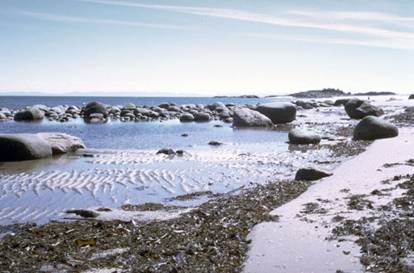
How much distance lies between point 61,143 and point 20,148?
8.06 feet

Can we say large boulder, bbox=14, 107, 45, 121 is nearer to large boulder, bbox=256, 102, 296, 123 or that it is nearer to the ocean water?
large boulder, bbox=256, 102, 296, 123

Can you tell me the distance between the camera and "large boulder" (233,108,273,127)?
3481 cm

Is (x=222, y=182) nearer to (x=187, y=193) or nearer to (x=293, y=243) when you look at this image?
(x=187, y=193)

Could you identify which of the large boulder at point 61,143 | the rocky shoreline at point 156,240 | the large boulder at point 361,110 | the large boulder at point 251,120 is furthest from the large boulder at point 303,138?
the large boulder at point 361,110

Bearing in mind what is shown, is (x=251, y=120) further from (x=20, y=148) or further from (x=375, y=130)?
(x=20, y=148)

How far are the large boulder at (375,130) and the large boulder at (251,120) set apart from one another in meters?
12.2

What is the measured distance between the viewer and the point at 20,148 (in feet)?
59.3

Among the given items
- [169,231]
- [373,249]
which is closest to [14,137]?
[169,231]

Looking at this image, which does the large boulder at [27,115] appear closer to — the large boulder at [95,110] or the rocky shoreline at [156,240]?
the large boulder at [95,110]

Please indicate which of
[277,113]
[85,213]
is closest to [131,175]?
[85,213]

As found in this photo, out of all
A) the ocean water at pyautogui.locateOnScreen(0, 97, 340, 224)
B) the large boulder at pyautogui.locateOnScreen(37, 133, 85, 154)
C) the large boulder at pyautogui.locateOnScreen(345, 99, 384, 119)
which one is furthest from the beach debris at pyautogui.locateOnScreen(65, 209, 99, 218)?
the large boulder at pyautogui.locateOnScreen(345, 99, 384, 119)

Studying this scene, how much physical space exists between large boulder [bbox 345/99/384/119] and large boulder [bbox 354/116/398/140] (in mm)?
17511

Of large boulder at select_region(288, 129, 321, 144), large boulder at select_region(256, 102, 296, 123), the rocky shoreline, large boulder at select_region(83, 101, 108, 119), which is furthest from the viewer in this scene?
large boulder at select_region(83, 101, 108, 119)

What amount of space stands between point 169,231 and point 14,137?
40.3 feet
